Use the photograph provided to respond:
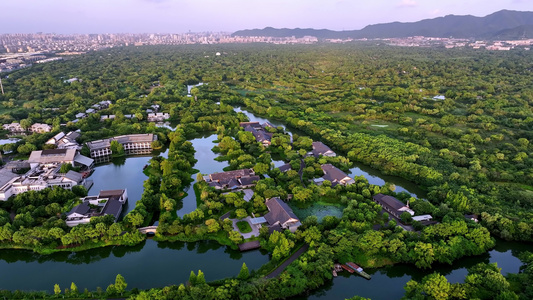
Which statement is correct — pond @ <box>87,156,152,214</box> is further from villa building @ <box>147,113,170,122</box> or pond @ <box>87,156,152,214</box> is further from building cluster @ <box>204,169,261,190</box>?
villa building @ <box>147,113,170,122</box>

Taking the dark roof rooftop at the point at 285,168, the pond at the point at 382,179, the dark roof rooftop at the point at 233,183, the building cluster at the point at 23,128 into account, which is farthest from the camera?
the building cluster at the point at 23,128

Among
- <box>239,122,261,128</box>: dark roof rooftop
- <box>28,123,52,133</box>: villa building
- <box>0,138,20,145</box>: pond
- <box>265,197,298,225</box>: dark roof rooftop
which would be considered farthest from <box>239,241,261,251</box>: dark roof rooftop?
<box>28,123,52,133</box>: villa building

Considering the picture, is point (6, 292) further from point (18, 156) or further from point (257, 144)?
point (257, 144)

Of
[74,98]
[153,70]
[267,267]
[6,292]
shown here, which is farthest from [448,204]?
[153,70]

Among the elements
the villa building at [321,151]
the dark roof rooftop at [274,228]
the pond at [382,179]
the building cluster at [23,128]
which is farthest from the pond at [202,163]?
the building cluster at [23,128]

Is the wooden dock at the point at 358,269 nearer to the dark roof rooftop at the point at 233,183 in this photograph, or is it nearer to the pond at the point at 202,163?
the dark roof rooftop at the point at 233,183

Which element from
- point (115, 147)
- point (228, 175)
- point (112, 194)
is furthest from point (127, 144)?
point (228, 175)
